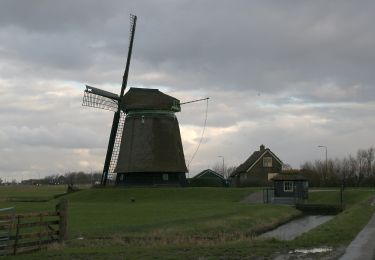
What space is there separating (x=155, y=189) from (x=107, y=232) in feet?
128

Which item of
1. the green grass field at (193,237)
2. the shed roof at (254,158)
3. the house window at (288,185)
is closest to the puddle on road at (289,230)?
the green grass field at (193,237)

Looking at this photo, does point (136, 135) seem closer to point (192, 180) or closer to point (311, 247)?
point (192, 180)

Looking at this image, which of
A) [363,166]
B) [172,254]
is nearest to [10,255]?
[172,254]

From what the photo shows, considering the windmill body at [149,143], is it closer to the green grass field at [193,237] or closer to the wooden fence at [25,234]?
the green grass field at [193,237]

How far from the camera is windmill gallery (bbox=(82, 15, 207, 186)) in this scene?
218ft

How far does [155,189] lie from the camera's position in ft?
209

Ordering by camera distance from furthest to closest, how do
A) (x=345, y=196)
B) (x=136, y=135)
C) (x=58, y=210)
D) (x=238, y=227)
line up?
(x=136, y=135)
(x=345, y=196)
(x=238, y=227)
(x=58, y=210)

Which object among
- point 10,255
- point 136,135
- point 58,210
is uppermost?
point 136,135

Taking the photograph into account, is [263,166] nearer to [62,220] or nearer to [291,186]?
[291,186]

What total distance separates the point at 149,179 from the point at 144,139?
5042mm

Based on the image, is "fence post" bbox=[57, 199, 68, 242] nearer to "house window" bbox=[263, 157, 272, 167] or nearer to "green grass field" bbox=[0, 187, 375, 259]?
"green grass field" bbox=[0, 187, 375, 259]

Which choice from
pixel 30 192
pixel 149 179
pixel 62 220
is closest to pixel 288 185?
pixel 149 179

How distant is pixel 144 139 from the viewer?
6750 centimetres

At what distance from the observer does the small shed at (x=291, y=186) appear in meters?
58.9
